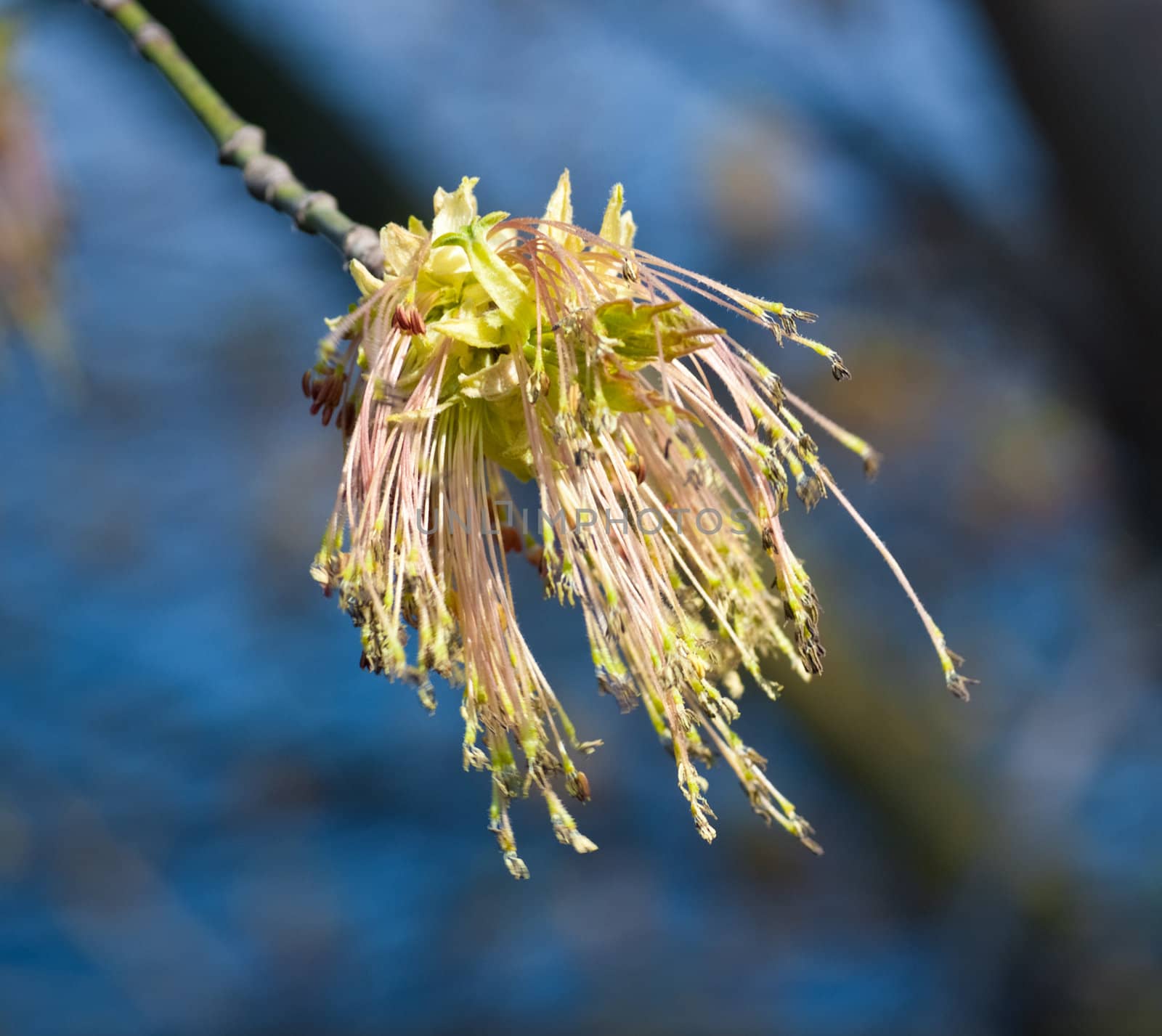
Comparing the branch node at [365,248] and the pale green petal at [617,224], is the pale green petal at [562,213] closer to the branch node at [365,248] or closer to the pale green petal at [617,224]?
the pale green petal at [617,224]

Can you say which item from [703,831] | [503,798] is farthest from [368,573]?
[703,831]

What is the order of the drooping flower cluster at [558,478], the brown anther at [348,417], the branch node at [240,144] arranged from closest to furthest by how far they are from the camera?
the drooping flower cluster at [558,478]
the brown anther at [348,417]
the branch node at [240,144]

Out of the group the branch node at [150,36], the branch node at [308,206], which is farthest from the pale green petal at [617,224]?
the branch node at [150,36]

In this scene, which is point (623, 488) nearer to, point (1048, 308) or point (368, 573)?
point (368, 573)

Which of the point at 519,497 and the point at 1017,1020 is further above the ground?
the point at 519,497

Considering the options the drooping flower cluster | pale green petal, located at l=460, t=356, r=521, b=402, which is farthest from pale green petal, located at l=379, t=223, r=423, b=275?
pale green petal, located at l=460, t=356, r=521, b=402

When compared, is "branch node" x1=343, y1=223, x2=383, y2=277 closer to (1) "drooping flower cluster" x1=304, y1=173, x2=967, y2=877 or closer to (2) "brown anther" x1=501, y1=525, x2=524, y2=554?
(1) "drooping flower cluster" x1=304, y1=173, x2=967, y2=877
